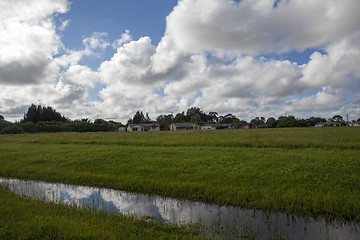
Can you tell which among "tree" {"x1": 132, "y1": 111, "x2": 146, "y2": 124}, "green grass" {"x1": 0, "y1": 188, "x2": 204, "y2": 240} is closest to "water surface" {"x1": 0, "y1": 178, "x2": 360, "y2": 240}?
"green grass" {"x1": 0, "y1": 188, "x2": 204, "y2": 240}

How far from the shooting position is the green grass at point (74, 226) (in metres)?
7.02

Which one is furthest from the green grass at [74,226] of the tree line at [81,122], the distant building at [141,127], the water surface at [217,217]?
the distant building at [141,127]

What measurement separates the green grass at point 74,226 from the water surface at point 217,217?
0.94 m

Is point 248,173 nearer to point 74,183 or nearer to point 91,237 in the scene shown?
point 91,237

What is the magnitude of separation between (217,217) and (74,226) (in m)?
5.57

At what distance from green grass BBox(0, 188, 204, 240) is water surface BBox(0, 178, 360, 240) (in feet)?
3.08

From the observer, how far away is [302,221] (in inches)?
353

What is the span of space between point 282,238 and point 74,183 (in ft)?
45.4

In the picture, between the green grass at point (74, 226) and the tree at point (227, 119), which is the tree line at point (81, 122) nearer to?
the tree at point (227, 119)

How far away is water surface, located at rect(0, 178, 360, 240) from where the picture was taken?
8023 millimetres

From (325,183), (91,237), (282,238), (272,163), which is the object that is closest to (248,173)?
(272,163)

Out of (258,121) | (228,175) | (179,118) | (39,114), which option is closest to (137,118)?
(179,118)

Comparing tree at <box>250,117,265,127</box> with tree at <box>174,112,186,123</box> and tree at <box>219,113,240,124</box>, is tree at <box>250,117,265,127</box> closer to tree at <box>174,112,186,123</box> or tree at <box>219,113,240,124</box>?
tree at <box>219,113,240,124</box>

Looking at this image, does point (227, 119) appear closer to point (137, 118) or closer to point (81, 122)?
point (137, 118)
